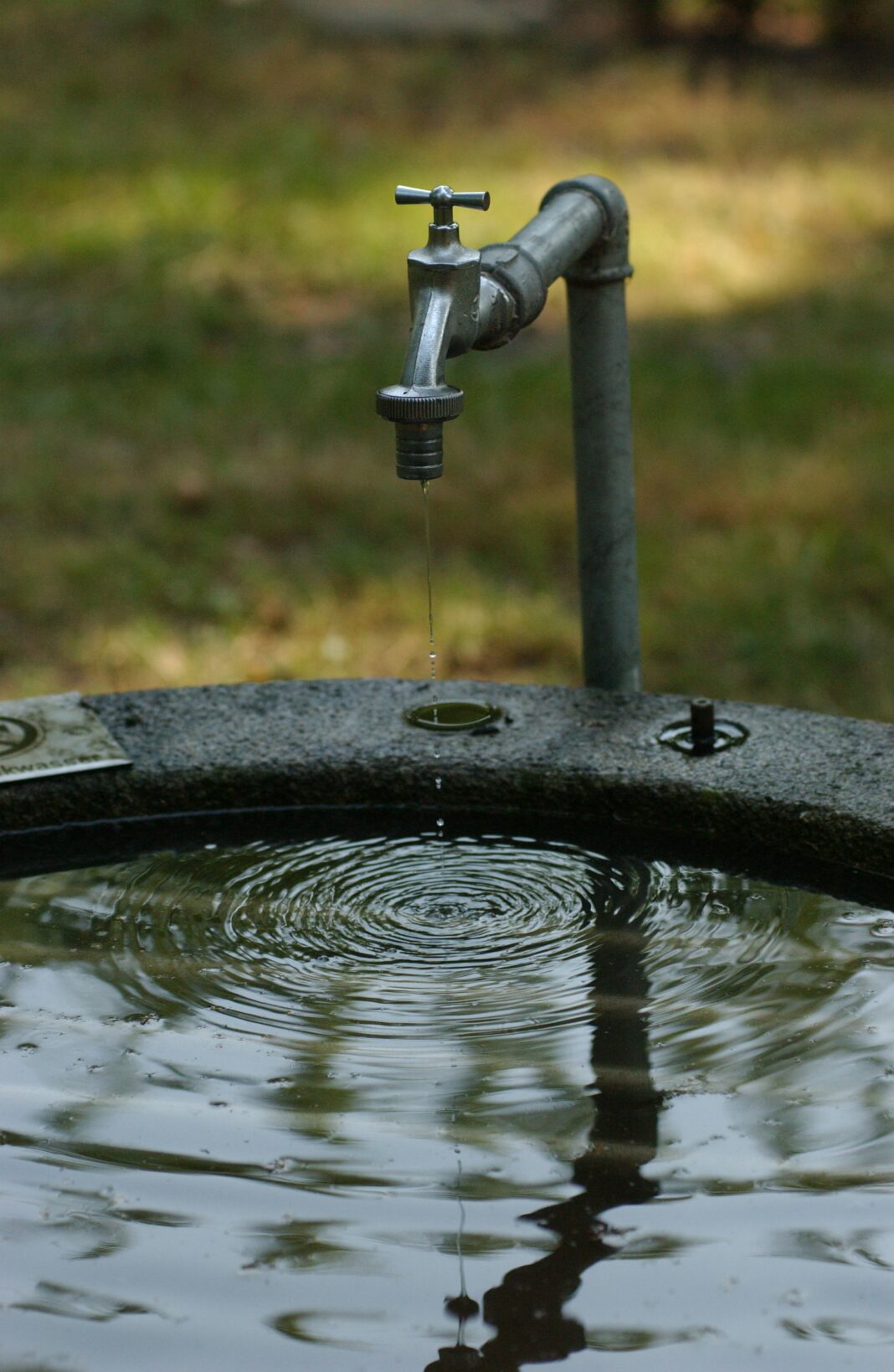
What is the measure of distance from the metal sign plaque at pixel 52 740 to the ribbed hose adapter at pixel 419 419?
19.1 inches

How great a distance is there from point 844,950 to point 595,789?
30 cm

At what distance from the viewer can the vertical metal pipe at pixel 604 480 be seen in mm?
1621

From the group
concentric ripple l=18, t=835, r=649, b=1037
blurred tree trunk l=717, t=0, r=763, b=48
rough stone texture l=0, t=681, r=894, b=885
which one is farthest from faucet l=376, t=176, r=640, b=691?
blurred tree trunk l=717, t=0, r=763, b=48

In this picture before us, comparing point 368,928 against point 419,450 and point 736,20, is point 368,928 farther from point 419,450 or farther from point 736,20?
point 736,20

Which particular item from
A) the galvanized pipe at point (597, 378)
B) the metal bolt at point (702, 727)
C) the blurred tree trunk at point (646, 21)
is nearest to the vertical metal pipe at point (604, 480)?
the galvanized pipe at point (597, 378)

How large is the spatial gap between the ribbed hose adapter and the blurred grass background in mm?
1919

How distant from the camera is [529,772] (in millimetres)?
1580

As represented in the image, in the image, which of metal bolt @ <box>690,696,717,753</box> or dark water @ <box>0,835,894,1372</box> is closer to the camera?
dark water @ <box>0,835,894,1372</box>

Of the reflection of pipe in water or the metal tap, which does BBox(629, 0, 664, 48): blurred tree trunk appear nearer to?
the metal tap

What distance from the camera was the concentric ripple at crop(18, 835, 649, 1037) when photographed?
131cm

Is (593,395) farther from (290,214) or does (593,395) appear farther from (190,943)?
(290,214)

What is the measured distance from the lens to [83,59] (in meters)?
7.88

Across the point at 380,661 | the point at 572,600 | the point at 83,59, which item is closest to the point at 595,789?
the point at 380,661

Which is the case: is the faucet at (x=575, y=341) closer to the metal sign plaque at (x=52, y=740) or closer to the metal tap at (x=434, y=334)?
the metal tap at (x=434, y=334)
